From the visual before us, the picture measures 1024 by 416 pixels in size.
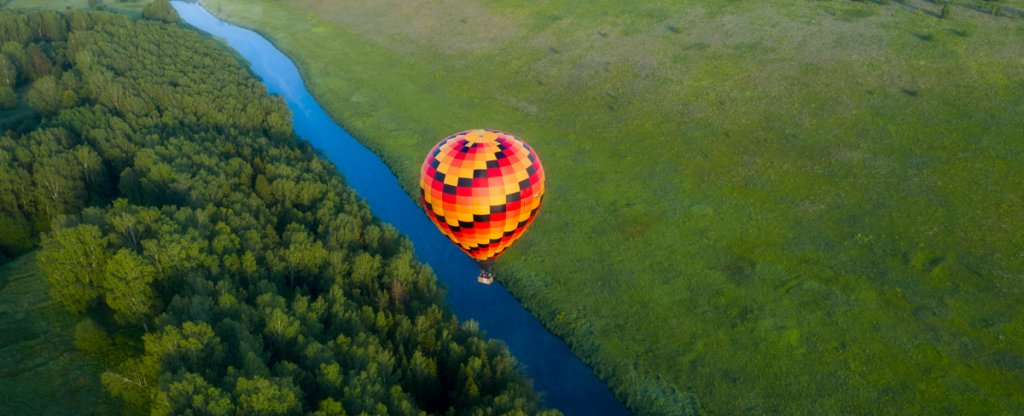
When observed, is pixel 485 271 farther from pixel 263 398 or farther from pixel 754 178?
pixel 754 178

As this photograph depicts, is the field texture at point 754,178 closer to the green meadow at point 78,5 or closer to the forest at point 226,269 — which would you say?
the forest at point 226,269

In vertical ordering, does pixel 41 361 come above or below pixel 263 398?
below

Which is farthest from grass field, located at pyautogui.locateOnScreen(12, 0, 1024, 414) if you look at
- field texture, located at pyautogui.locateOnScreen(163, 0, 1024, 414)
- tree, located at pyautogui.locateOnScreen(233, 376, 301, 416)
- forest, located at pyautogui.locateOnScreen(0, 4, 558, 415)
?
tree, located at pyautogui.locateOnScreen(233, 376, 301, 416)

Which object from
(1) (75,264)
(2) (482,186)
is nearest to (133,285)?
(1) (75,264)

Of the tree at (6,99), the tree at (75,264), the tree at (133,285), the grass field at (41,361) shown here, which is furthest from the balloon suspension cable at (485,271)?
the tree at (6,99)

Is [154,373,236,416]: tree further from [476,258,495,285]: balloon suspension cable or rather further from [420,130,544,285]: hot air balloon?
[476,258,495,285]: balloon suspension cable

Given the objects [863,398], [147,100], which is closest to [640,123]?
[863,398]
